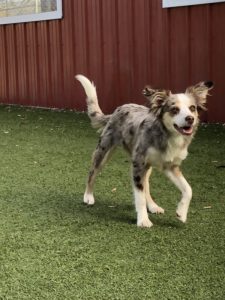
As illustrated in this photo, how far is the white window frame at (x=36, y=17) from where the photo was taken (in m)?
10.9

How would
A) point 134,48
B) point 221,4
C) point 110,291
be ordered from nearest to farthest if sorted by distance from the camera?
point 110,291 → point 221,4 → point 134,48

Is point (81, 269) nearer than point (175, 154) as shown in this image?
Yes

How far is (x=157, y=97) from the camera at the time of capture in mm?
4137

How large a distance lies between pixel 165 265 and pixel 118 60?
6929 mm

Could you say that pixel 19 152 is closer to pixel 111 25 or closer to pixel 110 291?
pixel 111 25

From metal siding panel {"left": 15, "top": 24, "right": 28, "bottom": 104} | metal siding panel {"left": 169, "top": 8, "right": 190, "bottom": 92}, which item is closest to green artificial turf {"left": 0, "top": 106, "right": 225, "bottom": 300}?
metal siding panel {"left": 169, "top": 8, "right": 190, "bottom": 92}

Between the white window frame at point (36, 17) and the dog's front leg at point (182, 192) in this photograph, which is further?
the white window frame at point (36, 17)

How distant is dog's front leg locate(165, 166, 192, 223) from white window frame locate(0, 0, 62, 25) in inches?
285

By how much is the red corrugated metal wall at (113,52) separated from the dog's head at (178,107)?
14.1 feet

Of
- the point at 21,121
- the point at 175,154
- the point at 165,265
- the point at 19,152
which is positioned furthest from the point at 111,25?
the point at 165,265

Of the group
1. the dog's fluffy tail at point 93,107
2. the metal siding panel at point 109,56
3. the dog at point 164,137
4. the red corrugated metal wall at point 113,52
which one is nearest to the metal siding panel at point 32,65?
the red corrugated metal wall at point 113,52

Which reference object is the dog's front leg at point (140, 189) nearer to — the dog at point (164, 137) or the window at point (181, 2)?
the dog at point (164, 137)

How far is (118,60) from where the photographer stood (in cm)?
992

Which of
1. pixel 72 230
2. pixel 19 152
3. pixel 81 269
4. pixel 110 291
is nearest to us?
pixel 110 291
